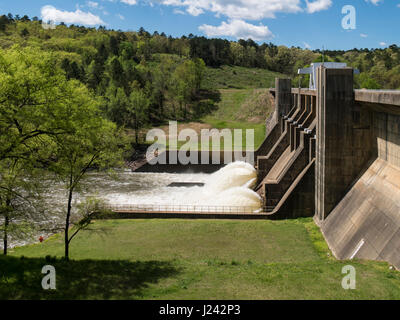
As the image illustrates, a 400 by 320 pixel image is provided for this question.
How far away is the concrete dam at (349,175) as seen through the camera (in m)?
18.0

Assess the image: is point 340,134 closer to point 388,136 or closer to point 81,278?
point 388,136

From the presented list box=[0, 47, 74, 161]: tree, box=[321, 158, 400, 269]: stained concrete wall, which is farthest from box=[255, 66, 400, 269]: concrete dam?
box=[0, 47, 74, 161]: tree

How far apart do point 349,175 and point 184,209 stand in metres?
14.5

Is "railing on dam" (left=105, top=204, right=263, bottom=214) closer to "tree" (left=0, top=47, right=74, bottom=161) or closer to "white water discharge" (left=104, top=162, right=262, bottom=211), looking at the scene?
"white water discharge" (left=104, top=162, right=262, bottom=211)

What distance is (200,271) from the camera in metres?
16.0

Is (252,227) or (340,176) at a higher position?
(340,176)

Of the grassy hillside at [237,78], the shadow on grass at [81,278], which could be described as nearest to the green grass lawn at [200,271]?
the shadow on grass at [81,278]

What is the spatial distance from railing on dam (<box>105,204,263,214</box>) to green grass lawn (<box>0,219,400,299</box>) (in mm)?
6690

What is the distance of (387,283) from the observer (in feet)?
42.9

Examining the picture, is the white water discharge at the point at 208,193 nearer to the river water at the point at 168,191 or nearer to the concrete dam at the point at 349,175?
the river water at the point at 168,191

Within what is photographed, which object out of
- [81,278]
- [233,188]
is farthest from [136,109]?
[81,278]

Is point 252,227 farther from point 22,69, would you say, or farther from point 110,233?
point 22,69
